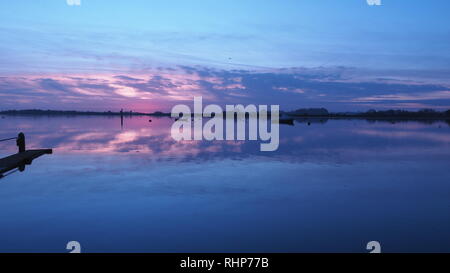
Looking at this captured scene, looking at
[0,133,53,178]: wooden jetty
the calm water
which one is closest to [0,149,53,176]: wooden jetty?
[0,133,53,178]: wooden jetty

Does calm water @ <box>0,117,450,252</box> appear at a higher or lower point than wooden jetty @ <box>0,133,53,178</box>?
lower

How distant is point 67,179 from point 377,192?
49.4ft

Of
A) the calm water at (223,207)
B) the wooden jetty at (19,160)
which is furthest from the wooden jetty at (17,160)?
the calm water at (223,207)

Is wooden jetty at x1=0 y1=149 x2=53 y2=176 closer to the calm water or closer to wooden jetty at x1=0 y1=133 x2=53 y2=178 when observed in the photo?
wooden jetty at x1=0 y1=133 x2=53 y2=178

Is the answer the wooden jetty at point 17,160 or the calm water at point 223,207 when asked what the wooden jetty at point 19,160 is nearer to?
the wooden jetty at point 17,160

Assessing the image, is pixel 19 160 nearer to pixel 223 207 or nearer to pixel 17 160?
pixel 17 160

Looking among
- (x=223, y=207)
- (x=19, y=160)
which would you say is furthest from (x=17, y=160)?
(x=223, y=207)

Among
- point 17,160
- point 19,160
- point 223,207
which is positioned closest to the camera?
point 223,207

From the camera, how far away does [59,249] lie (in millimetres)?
8969

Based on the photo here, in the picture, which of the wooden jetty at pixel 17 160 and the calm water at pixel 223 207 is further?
the wooden jetty at pixel 17 160

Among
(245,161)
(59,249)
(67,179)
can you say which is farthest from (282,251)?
(245,161)
